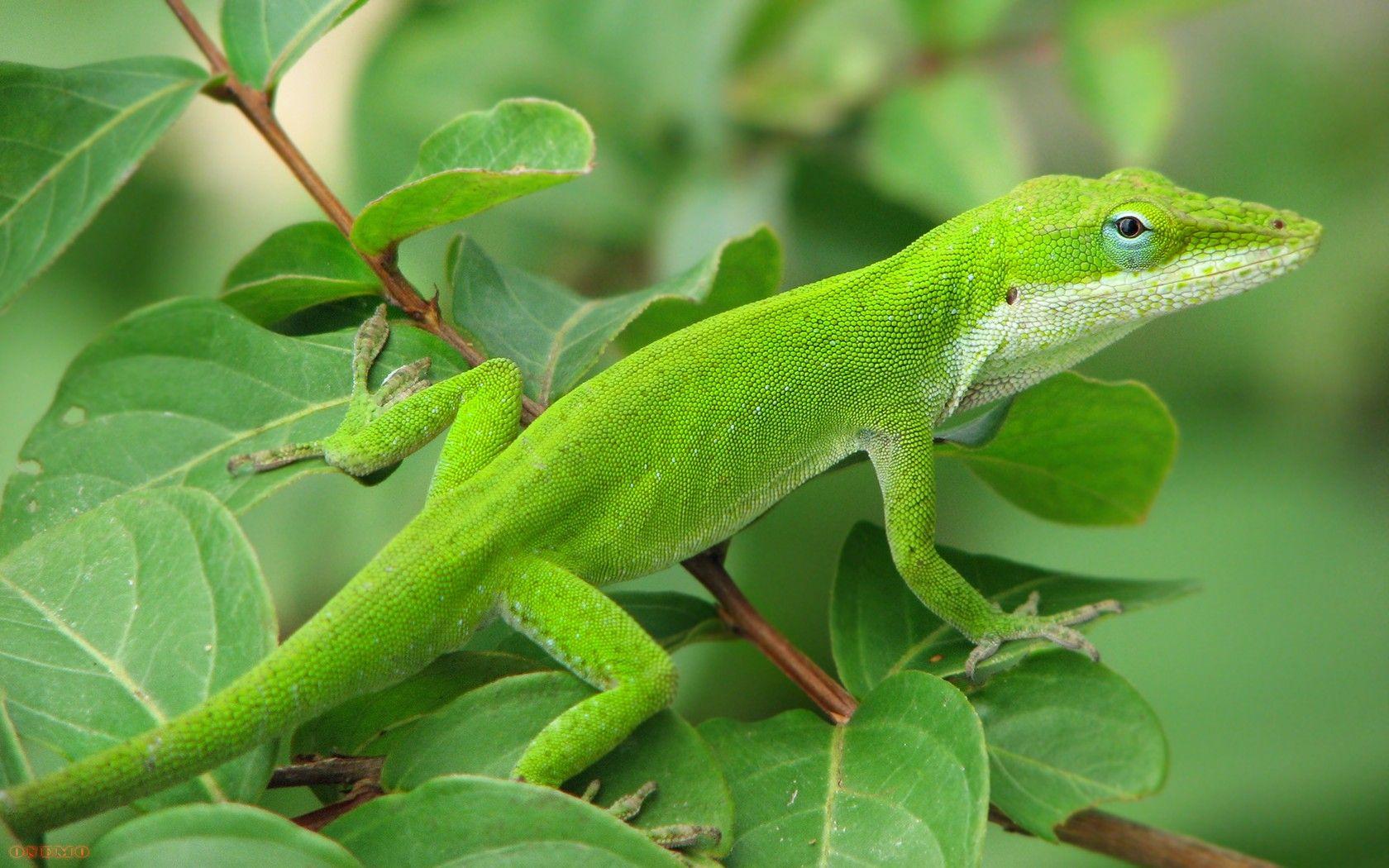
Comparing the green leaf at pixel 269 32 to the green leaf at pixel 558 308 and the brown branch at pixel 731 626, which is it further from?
the green leaf at pixel 558 308

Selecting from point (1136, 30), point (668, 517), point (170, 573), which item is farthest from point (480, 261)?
point (1136, 30)

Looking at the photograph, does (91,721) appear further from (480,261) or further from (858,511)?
(858,511)

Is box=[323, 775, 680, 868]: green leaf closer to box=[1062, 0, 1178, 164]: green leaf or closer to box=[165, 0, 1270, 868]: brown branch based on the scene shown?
box=[165, 0, 1270, 868]: brown branch

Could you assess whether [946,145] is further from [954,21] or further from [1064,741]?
[1064,741]

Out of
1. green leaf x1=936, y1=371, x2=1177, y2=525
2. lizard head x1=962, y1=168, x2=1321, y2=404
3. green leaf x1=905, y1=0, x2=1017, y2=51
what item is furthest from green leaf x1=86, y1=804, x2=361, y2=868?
green leaf x1=905, y1=0, x2=1017, y2=51

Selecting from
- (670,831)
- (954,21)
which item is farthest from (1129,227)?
(670,831)

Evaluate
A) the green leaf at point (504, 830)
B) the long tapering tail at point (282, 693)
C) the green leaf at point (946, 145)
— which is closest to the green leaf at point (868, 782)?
the green leaf at point (504, 830)
